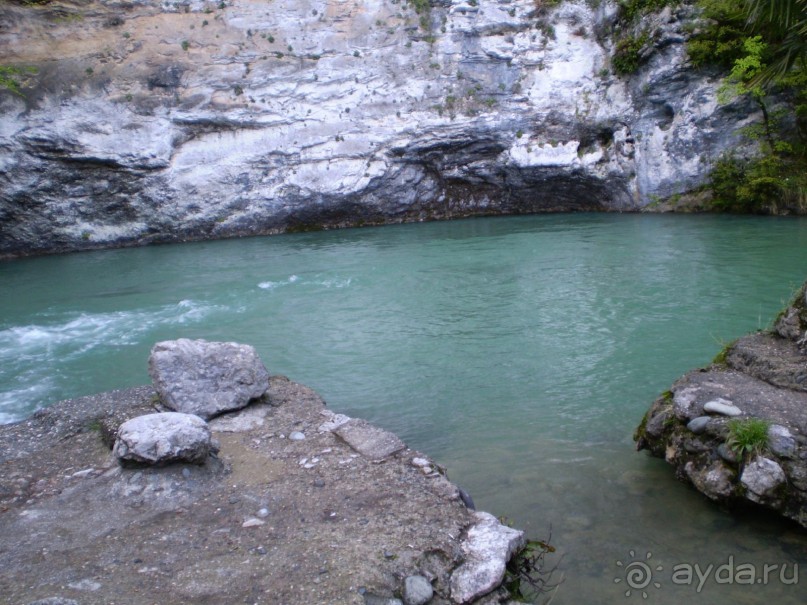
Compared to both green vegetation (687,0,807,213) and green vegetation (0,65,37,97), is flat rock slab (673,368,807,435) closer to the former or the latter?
green vegetation (687,0,807,213)

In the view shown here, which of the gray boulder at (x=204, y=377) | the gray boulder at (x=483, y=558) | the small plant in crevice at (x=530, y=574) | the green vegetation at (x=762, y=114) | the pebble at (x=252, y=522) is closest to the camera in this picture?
the gray boulder at (x=483, y=558)

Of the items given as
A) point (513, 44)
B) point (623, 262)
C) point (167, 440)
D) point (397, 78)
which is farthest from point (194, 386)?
→ point (513, 44)

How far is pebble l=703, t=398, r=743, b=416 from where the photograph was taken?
5.09m

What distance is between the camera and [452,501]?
4395 mm

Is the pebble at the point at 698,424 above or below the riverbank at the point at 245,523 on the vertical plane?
above

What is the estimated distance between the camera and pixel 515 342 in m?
9.42

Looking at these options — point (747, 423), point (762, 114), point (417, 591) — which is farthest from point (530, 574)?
point (762, 114)

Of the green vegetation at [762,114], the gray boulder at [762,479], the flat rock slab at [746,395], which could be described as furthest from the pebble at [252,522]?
the green vegetation at [762,114]

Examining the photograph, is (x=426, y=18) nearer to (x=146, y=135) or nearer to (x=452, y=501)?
(x=146, y=135)

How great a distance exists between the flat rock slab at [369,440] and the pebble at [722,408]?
251 centimetres

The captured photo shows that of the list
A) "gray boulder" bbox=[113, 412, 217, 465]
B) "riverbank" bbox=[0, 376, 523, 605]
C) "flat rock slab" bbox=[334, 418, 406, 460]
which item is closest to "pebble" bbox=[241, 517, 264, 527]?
"riverbank" bbox=[0, 376, 523, 605]

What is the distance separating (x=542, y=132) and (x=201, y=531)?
23.8 meters

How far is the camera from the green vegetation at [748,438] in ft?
15.4

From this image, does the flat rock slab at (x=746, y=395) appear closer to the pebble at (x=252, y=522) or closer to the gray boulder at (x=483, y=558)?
the gray boulder at (x=483, y=558)
